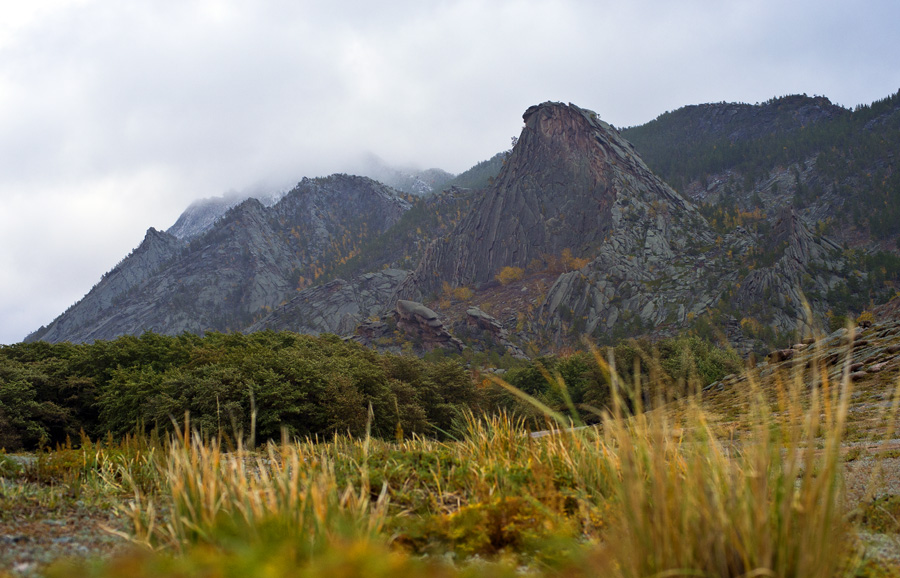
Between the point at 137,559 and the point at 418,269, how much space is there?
12285 centimetres

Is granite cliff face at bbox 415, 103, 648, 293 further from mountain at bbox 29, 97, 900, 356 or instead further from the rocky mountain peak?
mountain at bbox 29, 97, 900, 356

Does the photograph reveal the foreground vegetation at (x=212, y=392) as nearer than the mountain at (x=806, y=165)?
Yes

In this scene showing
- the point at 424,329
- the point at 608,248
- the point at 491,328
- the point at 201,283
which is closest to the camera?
the point at 424,329

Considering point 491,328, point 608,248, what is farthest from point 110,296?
point 608,248

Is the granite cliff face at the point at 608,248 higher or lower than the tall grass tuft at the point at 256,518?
higher

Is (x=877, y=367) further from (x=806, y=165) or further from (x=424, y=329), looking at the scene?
(x=806, y=165)

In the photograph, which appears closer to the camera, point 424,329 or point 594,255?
point 424,329

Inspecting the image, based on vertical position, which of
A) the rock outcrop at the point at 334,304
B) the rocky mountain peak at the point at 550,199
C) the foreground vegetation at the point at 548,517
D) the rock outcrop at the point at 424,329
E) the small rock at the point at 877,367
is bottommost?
the small rock at the point at 877,367

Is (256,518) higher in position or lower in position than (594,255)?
lower

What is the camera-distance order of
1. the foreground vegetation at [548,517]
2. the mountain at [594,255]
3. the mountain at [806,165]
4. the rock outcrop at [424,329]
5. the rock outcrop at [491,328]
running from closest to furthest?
the foreground vegetation at [548,517]
the mountain at [594,255]
the rock outcrop at [424,329]
the rock outcrop at [491,328]
the mountain at [806,165]

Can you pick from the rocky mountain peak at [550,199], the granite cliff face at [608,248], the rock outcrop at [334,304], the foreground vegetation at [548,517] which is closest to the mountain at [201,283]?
the rock outcrop at [334,304]

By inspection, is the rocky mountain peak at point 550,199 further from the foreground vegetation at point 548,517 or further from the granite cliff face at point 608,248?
the foreground vegetation at point 548,517

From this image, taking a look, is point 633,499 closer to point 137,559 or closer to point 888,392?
point 137,559

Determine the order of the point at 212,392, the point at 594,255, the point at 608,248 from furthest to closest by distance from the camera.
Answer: the point at 594,255
the point at 608,248
the point at 212,392
